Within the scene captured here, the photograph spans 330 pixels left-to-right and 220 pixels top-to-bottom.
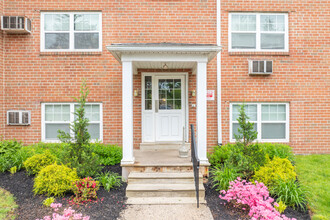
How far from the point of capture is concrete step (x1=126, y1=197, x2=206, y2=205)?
14.5 ft

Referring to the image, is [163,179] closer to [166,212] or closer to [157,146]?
[166,212]

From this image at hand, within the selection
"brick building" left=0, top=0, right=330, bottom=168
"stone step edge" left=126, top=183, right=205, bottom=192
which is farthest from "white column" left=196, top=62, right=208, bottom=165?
"brick building" left=0, top=0, right=330, bottom=168

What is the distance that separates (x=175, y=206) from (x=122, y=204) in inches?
42.5

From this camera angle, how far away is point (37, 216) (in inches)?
150

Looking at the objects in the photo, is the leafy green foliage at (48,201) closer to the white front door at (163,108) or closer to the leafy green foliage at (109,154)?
the leafy green foliage at (109,154)

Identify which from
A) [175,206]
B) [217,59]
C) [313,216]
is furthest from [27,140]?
[313,216]

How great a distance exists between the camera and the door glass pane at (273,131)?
24.0 feet

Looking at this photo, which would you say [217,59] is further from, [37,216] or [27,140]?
[27,140]

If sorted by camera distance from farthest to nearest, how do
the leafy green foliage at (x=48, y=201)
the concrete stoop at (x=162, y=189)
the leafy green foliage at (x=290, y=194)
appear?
the concrete stoop at (x=162, y=189)
the leafy green foliage at (x=290, y=194)
the leafy green foliage at (x=48, y=201)

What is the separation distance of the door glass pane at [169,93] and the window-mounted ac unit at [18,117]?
4.40 meters

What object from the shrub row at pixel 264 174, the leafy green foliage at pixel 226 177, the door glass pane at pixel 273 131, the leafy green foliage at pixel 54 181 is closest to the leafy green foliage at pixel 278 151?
the shrub row at pixel 264 174

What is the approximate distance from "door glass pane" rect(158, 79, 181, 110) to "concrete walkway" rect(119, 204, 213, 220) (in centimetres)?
366

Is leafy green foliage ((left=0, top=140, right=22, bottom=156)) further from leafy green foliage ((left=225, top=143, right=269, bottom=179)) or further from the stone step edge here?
leafy green foliage ((left=225, top=143, right=269, bottom=179))

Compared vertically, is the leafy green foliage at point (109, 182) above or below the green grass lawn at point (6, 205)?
above
